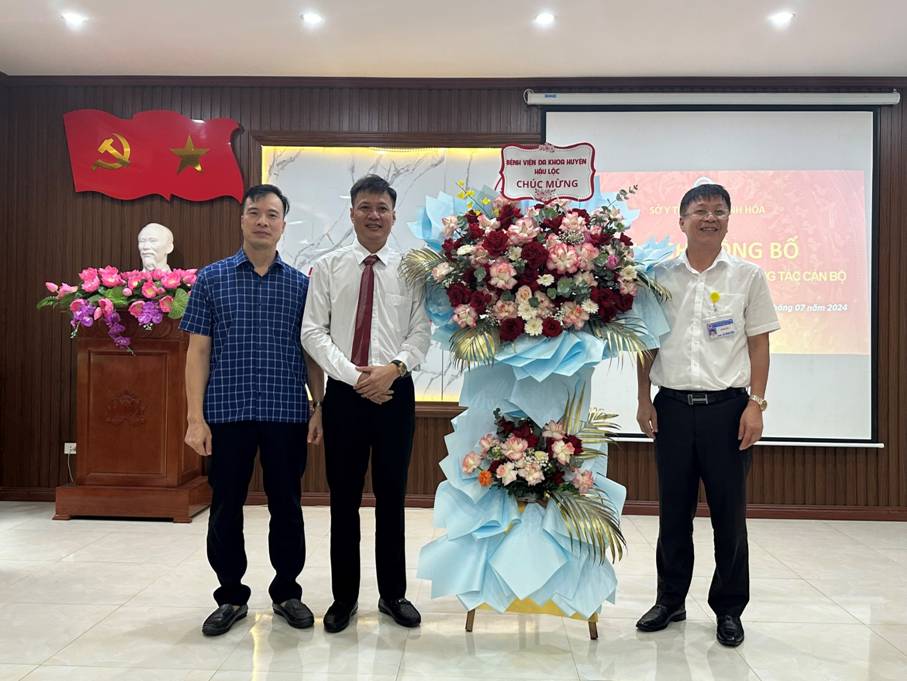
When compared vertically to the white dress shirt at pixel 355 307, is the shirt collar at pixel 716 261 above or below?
above

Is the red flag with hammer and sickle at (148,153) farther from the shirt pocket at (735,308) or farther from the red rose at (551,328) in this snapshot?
the shirt pocket at (735,308)

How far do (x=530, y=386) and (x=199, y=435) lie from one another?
1260mm

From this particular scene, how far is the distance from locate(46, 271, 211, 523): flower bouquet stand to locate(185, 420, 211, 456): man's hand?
1950 mm

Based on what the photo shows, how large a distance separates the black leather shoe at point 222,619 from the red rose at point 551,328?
1624 mm

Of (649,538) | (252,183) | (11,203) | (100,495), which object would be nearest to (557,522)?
(649,538)

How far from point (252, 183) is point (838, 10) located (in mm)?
3805

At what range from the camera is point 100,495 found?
4.60 m

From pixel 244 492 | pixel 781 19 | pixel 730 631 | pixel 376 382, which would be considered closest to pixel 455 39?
pixel 781 19

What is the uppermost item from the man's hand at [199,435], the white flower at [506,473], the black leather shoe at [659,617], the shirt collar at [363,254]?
the shirt collar at [363,254]

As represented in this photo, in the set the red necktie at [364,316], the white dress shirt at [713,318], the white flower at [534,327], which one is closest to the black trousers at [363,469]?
the red necktie at [364,316]

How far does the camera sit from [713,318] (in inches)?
110

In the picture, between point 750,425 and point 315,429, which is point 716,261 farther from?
point 315,429

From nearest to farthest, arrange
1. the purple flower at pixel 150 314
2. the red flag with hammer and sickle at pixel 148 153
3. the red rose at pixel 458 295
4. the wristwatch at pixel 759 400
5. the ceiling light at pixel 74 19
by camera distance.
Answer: the red rose at pixel 458 295 < the wristwatch at pixel 759 400 < the ceiling light at pixel 74 19 < the purple flower at pixel 150 314 < the red flag with hammer and sickle at pixel 148 153

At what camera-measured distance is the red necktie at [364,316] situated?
9.10 feet
